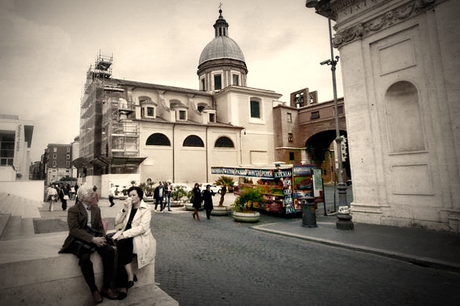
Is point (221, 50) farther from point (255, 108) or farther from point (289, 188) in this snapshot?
point (289, 188)

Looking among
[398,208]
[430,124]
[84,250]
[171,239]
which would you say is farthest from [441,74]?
[84,250]

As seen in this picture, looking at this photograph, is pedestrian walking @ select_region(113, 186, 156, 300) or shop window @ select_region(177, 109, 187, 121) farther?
shop window @ select_region(177, 109, 187, 121)

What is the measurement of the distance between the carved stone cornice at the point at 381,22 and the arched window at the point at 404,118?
8.12 ft

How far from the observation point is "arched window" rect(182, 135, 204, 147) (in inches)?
1255

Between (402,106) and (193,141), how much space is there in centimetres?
2500

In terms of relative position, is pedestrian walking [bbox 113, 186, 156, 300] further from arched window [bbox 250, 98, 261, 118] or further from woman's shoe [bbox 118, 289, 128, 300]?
arched window [bbox 250, 98, 261, 118]

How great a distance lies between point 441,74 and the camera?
8.83m

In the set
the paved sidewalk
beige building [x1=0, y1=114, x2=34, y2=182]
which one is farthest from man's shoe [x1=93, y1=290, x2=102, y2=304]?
beige building [x1=0, y1=114, x2=34, y2=182]

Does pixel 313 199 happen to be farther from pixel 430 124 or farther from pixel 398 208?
pixel 430 124

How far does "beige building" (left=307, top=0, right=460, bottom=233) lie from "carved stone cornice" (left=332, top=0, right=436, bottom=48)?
3 cm

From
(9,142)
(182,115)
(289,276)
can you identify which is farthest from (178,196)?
(9,142)

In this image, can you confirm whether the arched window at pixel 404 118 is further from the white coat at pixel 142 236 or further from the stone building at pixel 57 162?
the stone building at pixel 57 162

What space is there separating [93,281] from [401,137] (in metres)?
11.1

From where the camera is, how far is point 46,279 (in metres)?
3.39
